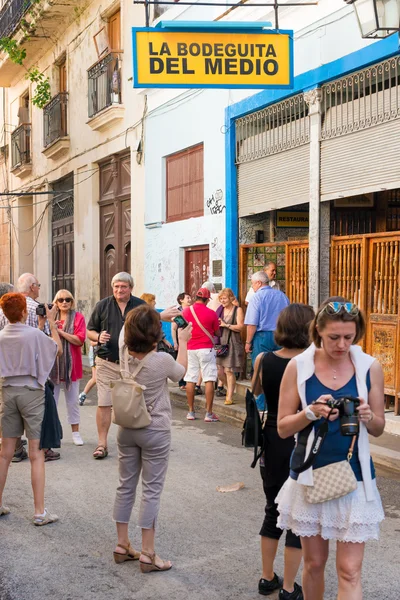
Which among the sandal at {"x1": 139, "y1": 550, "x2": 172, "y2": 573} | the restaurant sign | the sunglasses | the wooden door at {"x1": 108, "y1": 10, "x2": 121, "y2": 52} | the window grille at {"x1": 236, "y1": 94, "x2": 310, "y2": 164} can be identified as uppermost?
the wooden door at {"x1": 108, "y1": 10, "x2": 121, "y2": 52}

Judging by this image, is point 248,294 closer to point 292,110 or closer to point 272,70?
point 292,110

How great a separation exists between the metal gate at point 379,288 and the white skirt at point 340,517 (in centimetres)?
607

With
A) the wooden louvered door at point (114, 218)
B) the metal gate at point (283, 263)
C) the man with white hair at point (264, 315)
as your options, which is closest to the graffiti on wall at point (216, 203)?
the metal gate at point (283, 263)

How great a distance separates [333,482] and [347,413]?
1.01ft

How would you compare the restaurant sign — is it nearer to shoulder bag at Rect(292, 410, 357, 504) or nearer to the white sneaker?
the white sneaker

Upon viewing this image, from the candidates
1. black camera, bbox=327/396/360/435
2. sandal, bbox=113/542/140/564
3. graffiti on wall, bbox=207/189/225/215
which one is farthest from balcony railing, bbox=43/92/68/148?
black camera, bbox=327/396/360/435

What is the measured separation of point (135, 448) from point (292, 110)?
790 cm

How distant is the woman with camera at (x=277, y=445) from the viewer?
15.1ft

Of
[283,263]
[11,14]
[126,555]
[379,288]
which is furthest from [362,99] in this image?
[11,14]

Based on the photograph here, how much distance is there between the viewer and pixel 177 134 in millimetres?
15672

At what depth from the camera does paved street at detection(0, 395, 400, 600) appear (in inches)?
191

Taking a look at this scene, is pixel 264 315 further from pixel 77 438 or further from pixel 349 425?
pixel 349 425

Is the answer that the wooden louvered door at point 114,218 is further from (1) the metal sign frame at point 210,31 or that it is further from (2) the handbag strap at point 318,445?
(2) the handbag strap at point 318,445

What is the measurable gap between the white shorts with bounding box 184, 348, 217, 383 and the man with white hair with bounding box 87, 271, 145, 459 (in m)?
2.57
